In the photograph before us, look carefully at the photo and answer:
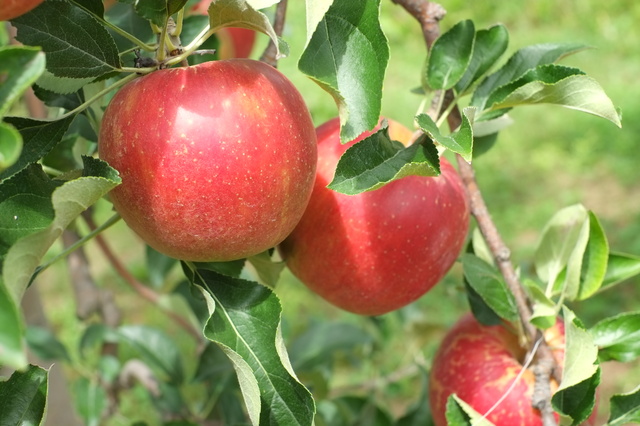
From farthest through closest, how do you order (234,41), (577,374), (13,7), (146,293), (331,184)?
(146,293) < (234,41) < (577,374) < (331,184) < (13,7)

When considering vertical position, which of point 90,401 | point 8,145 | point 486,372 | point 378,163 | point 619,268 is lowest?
point 90,401

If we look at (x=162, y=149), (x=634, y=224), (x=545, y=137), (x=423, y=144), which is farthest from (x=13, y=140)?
(x=545, y=137)

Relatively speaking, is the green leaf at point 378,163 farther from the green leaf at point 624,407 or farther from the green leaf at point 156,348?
the green leaf at point 156,348

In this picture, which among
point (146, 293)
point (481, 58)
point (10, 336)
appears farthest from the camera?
point (146, 293)

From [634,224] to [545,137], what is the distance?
65cm

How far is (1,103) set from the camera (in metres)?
0.41

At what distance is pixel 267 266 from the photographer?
2.43 ft

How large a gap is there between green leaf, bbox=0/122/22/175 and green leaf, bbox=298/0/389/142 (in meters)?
0.23

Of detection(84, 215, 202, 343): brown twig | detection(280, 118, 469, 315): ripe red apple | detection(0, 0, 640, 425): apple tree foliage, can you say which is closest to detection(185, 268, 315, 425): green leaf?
detection(0, 0, 640, 425): apple tree foliage

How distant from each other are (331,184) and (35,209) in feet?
0.67

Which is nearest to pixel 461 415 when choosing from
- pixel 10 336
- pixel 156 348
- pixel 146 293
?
pixel 10 336

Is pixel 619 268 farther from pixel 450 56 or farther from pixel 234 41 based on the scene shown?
pixel 234 41

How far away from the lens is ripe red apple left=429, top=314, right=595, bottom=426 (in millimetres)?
777

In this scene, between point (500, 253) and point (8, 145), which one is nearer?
point (8, 145)
